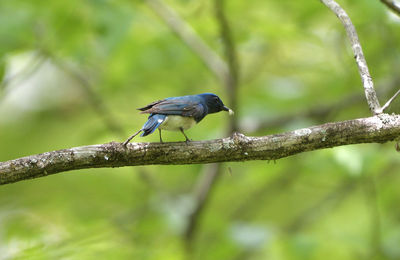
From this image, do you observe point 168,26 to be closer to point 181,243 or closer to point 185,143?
point 181,243

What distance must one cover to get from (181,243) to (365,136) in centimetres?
336

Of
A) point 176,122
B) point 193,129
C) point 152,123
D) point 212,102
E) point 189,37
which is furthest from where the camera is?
point 193,129

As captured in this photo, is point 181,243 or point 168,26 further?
point 168,26

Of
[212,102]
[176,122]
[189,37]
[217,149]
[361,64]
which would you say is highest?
[189,37]

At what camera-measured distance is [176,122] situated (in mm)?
4812

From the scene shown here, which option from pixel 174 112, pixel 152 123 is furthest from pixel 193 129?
pixel 152 123

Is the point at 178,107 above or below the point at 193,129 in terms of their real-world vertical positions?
below

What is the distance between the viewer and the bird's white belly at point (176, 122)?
4719 millimetres

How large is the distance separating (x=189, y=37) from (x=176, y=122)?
2.36 meters

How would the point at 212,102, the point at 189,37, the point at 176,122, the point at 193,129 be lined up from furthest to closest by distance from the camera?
the point at 193,129, the point at 189,37, the point at 212,102, the point at 176,122

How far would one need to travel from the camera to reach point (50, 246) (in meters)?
4.96

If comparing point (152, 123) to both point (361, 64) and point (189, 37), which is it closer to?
point (361, 64)

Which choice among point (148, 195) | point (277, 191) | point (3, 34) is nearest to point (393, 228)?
point (277, 191)

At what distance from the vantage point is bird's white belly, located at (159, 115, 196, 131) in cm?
472
